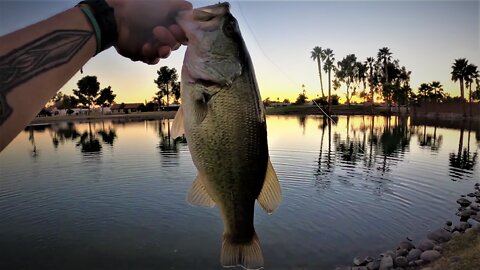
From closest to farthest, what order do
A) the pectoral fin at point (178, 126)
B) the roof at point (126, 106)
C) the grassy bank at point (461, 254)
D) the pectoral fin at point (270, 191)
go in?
1. the pectoral fin at point (178, 126)
2. the pectoral fin at point (270, 191)
3. the grassy bank at point (461, 254)
4. the roof at point (126, 106)

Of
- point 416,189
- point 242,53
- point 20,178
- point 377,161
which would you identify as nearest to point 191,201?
point 242,53

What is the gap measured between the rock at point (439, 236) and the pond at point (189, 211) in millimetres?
538

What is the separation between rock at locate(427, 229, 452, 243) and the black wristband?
40.0 feet

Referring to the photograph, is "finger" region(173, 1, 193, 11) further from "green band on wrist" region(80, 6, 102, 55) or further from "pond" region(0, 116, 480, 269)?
"pond" region(0, 116, 480, 269)

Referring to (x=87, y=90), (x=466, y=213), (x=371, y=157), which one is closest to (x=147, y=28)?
(x=466, y=213)

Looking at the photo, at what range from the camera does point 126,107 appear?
135750 millimetres

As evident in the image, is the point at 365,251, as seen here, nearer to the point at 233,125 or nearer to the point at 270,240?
the point at 270,240

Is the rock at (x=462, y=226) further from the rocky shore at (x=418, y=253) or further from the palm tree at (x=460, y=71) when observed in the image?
the palm tree at (x=460, y=71)

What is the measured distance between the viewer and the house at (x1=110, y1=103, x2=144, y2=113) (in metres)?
134

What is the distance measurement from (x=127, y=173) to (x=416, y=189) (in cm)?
1593

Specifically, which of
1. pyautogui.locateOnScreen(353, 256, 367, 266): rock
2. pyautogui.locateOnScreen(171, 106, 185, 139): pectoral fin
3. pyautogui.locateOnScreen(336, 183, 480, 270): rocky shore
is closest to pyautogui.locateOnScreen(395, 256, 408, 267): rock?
pyautogui.locateOnScreen(336, 183, 480, 270): rocky shore

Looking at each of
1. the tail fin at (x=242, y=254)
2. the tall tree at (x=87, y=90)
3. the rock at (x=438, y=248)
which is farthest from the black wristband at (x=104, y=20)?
the tall tree at (x=87, y=90)

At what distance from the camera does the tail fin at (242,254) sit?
2.37m

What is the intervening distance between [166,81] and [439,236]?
115m
